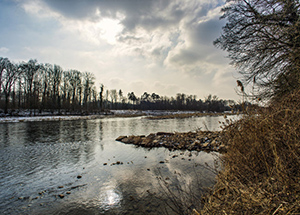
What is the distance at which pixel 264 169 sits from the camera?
2961 millimetres

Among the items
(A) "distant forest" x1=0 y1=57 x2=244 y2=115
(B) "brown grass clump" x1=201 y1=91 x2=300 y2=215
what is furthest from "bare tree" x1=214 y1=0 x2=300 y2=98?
(A) "distant forest" x1=0 y1=57 x2=244 y2=115

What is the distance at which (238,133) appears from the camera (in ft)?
11.3

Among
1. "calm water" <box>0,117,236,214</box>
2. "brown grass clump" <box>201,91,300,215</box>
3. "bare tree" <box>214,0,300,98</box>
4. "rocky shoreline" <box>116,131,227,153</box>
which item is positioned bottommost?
"calm water" <box>0,117,236,214</box>

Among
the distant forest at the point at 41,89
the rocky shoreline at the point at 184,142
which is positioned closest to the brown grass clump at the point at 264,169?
the rocky shoreline at the point at 184,142

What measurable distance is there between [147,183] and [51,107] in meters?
46.1

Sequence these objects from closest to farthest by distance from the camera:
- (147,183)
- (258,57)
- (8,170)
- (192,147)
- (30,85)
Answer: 1. (147,183)
2. (258,57)
3. (8,170)
4. (192,147)
5. (30,85)

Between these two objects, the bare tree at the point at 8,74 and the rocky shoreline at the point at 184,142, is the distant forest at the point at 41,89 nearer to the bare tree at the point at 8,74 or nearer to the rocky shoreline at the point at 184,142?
the bare tree at the point at 8,74

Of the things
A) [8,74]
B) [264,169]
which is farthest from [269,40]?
[8,74]

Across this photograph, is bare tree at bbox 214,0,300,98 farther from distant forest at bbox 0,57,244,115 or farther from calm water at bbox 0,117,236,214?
distant forest at bbox 0,57,244,115

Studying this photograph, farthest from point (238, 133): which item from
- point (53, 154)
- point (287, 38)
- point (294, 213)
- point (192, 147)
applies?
point (53, 154)

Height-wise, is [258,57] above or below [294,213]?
above

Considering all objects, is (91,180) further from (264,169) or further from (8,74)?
(8,74)

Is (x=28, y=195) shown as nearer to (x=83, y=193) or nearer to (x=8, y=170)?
(x=83, y=193)

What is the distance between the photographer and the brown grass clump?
189 cm
